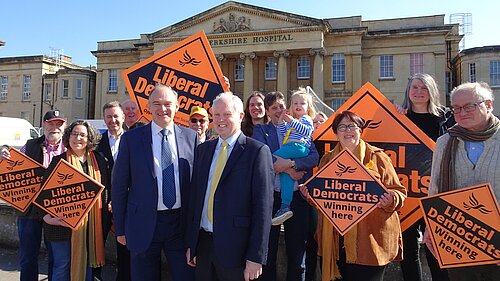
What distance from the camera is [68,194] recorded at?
4184 mm

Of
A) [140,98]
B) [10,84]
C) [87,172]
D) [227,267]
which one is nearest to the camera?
[227,267]

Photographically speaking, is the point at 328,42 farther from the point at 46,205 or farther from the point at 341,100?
the point at 46,205

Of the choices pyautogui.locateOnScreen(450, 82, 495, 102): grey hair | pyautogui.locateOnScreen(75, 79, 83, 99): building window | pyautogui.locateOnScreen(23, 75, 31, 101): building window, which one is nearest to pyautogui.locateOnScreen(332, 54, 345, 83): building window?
pyautogui.locateOnScreen(75, 79, 83, 99): building window

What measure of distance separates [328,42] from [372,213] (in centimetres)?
3874

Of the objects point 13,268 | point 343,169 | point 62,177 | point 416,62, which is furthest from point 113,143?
point 416,62

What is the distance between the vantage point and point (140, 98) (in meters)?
6.16

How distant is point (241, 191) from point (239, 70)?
137 ft

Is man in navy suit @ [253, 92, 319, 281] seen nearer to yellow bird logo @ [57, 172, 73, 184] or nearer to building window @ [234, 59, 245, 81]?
yellow bird logo @ [57, 172, 73, 184]

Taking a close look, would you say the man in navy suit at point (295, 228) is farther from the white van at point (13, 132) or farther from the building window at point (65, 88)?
the building window at point (65, 88)

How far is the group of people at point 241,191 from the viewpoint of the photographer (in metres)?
3.17

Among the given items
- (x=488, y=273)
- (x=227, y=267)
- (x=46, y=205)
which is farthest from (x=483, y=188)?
(x=46, y=205)

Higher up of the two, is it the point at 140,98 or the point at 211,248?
the point at 140,98

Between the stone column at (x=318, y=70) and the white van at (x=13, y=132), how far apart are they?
85.3 feet

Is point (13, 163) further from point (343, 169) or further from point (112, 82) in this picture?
point (112, 82)
